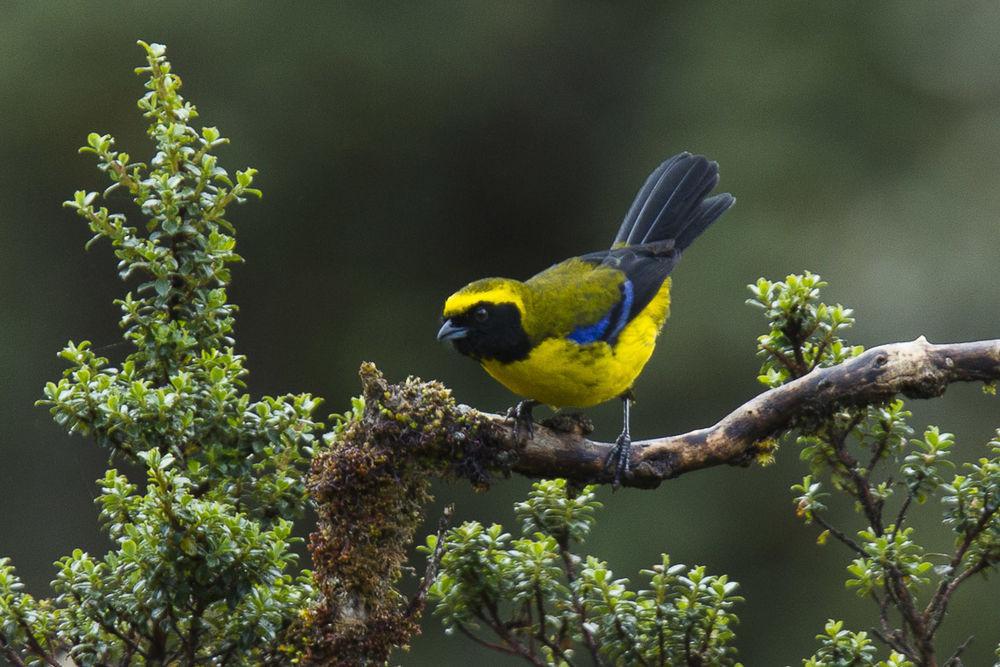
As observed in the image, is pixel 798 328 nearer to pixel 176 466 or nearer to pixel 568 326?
pixel 568 326

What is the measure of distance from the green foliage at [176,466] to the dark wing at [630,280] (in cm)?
131

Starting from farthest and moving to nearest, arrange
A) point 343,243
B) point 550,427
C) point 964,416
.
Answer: point 343,243
point 964,416
point 550,427

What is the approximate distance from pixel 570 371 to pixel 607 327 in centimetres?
27

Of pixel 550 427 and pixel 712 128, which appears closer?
pixel 550 427

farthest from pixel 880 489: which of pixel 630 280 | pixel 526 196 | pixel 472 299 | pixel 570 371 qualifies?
pixel 526 196

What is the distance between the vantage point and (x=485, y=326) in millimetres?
4379

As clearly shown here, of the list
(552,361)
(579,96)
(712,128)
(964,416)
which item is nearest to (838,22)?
(712,128)

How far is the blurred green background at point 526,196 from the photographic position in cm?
865

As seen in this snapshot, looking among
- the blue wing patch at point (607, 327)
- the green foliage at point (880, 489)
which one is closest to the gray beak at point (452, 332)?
the blue wing patch at point (607, 327)

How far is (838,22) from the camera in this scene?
9859mm

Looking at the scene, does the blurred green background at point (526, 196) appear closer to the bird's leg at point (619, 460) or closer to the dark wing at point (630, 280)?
the dark wing at point (630, 280)

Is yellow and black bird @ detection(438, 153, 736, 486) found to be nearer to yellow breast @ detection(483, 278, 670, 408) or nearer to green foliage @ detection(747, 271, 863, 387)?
yellow breast @ detection(483, 278, 670, 408)

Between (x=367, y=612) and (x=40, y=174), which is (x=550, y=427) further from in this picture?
(x=40, y=174)

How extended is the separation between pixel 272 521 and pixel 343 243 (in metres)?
6.84
